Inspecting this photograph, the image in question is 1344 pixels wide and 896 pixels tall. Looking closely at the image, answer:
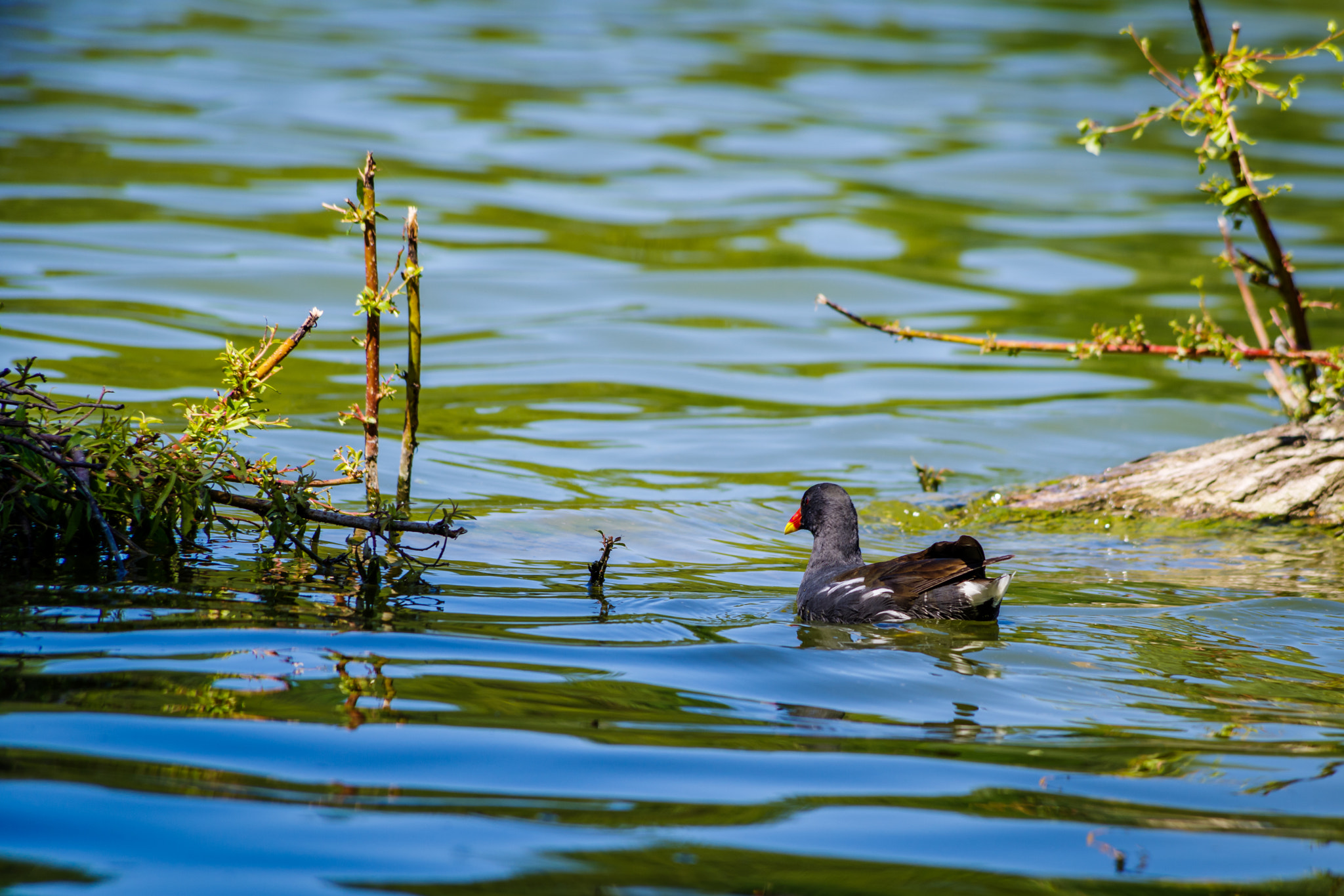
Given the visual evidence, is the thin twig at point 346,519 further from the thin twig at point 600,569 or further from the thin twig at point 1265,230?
the thin twig at point 1265,230

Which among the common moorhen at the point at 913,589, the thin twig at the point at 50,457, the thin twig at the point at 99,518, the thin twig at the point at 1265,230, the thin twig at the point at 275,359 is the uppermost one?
the thin twig at the point at 1265,230

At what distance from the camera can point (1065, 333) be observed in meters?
14.2

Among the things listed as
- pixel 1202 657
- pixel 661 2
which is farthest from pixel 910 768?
pixel 661 2

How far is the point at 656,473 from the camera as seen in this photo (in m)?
10.1

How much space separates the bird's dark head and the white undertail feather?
3.13ft

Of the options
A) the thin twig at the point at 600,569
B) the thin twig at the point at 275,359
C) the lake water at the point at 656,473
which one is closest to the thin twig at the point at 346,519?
the lake water at the point at 656,473

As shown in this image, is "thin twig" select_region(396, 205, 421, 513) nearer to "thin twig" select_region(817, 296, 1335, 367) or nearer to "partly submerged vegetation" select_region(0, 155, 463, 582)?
"partly submerged vegetation" select_region(0, 155, 463, 582)

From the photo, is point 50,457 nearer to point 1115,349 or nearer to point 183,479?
point 183,479

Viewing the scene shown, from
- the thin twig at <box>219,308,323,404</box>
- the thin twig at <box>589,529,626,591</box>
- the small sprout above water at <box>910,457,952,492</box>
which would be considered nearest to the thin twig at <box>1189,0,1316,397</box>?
the small sprout above water at <box>910,457,952,492</box>

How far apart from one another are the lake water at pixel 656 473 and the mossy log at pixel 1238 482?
0.57ft

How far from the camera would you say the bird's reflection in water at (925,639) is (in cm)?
563

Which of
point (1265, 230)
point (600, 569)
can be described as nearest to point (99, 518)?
point (600, 569)

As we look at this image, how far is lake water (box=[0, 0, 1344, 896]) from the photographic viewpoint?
3.96 meters

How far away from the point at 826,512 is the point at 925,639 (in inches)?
46.8
